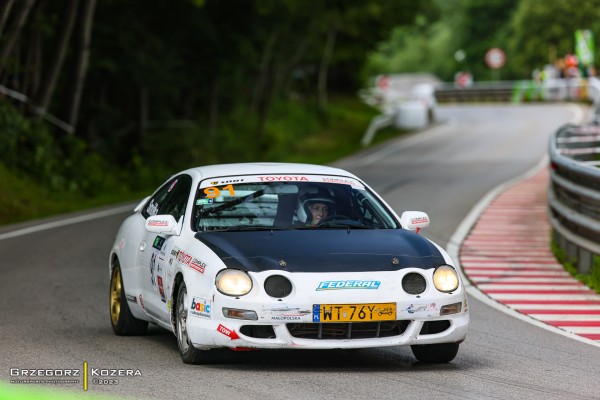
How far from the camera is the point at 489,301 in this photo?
13086 millimetres

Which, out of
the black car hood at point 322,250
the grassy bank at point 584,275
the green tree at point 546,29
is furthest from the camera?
the green tree at point 546,29

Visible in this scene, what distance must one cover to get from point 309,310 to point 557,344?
2592 millimetres

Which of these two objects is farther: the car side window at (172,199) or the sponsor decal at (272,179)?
the car side window at (172,199)

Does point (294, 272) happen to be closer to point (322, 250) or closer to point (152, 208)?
point (322, 250)

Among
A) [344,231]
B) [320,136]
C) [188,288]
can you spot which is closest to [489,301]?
[344,231]

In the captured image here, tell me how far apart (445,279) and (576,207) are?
7.31 metres

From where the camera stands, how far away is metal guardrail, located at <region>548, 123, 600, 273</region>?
14.5m

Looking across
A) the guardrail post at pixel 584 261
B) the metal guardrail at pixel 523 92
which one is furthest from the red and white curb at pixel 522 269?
the metal guardrail at pixel 523 92

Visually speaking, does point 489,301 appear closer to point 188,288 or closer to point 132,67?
point 188,288

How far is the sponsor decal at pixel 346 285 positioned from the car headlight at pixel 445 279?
0.46 meters

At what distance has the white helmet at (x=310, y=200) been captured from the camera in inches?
378

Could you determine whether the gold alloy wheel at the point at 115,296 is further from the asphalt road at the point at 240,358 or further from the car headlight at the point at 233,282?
the car headlight at the point at 233,282

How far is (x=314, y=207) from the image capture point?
31.7ft

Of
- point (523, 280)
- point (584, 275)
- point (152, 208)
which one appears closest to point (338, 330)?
point (152, 208)
